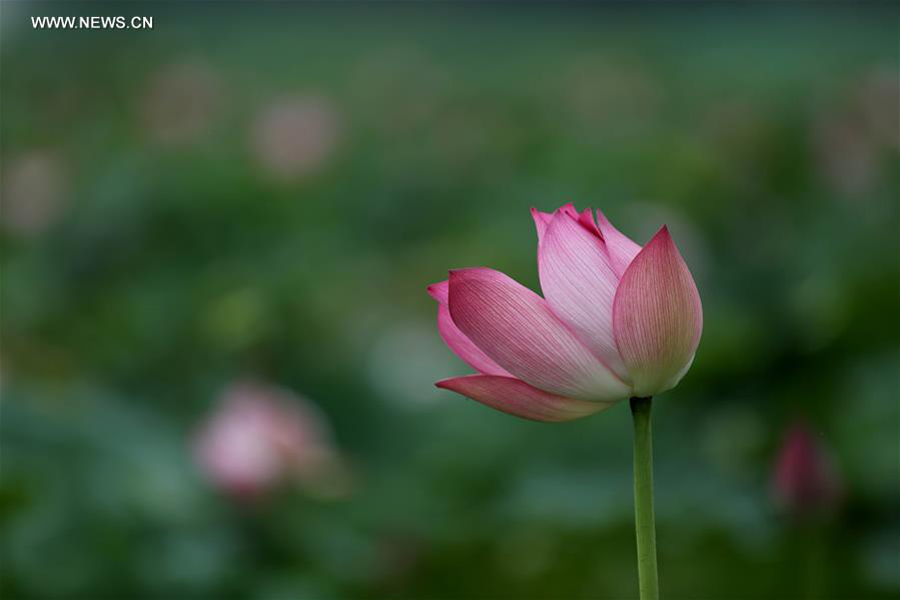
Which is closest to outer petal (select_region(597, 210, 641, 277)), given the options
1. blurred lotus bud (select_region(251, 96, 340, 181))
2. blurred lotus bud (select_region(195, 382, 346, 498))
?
blurred lotus bud (select_region(195, 382, 346, 498))

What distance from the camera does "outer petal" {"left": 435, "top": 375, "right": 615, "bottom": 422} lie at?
481 millimetres

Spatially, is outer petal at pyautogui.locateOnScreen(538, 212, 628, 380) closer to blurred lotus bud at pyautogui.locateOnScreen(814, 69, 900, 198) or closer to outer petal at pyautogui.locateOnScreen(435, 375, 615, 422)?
outer petal at pyautogui.locateOnScreen(435, 375, 615, 422)

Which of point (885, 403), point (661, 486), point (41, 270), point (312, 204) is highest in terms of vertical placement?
point (312, 204)

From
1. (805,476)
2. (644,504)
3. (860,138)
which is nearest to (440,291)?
(644,504)

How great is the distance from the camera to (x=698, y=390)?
77.1 inches

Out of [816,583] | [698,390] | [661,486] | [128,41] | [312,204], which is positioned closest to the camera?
[816,583]

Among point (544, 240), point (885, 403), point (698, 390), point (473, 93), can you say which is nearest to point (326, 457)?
point (698, 390)

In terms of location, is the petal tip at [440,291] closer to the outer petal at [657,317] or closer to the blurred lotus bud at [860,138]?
the outer petal at [657,317]

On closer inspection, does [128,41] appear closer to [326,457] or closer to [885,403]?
[326,457]

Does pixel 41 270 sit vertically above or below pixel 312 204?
below

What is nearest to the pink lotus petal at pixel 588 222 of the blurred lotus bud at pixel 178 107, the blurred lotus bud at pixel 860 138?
the blurred lotus bud at pixel 860 138

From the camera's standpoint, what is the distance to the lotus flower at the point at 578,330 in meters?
0.47

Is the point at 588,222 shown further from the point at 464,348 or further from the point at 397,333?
the point at 397,333

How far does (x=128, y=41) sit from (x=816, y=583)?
4.25 m
